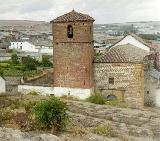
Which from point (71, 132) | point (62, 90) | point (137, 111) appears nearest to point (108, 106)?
point (137, 111)

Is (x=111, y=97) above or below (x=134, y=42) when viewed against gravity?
below

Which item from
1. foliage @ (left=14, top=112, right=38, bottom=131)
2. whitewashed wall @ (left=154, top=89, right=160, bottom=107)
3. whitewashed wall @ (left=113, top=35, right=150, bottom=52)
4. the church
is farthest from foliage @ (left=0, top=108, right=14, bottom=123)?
whitewashed wall @ (left=113, top=35, right=150, bottom=52)

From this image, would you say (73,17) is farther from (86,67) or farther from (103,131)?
(103,131)

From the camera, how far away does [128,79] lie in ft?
105

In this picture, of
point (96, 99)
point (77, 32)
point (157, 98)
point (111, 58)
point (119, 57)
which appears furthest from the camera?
point (157, 98)

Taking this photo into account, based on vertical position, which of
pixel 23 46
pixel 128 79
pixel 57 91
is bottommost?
pixel 57 91

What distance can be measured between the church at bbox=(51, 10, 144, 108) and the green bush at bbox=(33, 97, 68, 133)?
12.0 m

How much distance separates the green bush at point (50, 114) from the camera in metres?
19.5

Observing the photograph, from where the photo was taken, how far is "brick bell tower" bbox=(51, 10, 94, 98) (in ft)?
104

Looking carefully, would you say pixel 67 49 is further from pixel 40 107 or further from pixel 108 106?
pixel 40 107

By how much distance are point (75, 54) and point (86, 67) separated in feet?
4.01

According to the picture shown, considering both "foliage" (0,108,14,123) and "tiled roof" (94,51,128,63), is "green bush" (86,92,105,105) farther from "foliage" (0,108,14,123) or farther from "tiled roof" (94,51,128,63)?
"foliage" (0,108,14,123)

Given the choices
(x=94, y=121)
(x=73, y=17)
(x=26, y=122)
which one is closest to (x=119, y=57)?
(x=73, y=17)

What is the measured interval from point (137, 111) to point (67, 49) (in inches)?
Result: 278
